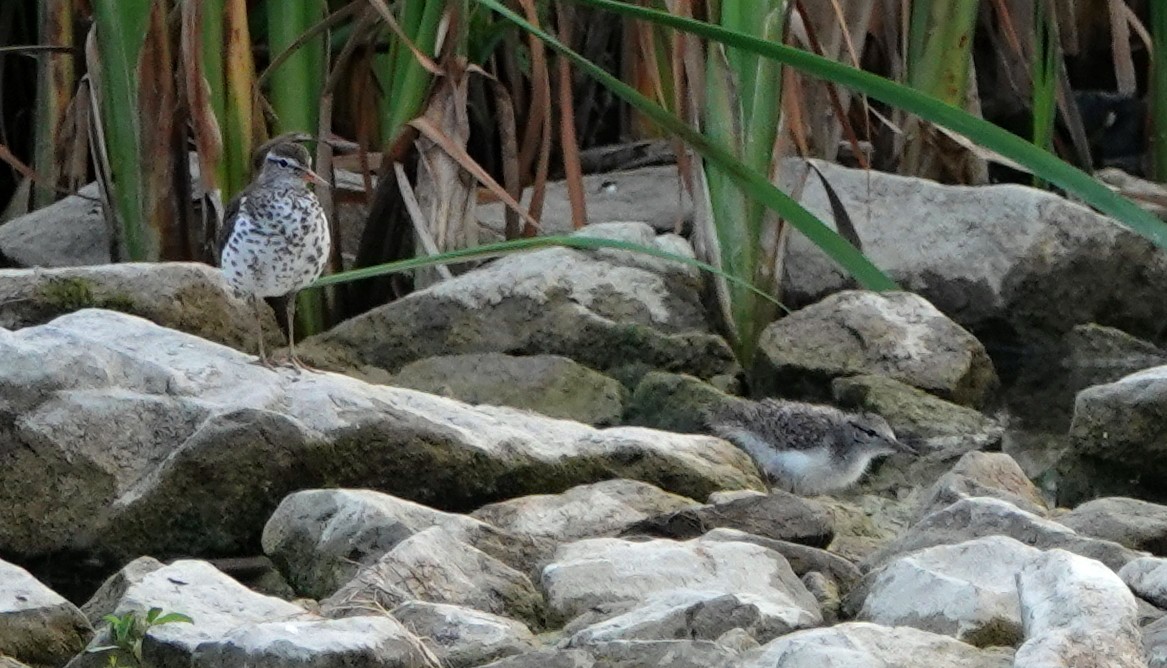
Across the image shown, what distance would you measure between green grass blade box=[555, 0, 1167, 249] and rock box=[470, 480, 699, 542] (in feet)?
4.66

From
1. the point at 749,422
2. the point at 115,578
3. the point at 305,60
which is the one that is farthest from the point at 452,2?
the point at 115,578

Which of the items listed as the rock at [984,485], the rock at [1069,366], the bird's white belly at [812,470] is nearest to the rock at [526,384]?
the bird's white belly at [812,470]

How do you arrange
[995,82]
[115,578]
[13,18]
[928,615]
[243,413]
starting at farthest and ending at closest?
1. [995,82]
2. [13,18]
3. [243,413]
4. [115,578]
5. [928,615]

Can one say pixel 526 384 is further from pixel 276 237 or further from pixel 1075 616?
pixel 1075 616

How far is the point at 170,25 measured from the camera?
7883 millimetres

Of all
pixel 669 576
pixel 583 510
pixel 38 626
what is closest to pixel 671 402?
pixel 583 510

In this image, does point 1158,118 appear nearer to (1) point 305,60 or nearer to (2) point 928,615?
(1) point 305,60

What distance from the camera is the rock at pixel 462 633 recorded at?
430 cm

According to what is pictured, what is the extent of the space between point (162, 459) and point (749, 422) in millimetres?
2102

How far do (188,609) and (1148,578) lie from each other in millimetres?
2046

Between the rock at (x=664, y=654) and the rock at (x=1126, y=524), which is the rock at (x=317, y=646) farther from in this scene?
the rock at (x=1126, y=524)

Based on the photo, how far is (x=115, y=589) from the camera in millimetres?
4730

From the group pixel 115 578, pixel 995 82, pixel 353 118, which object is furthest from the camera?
pixel 995 82

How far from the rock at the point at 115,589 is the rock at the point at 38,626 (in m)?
0.11
